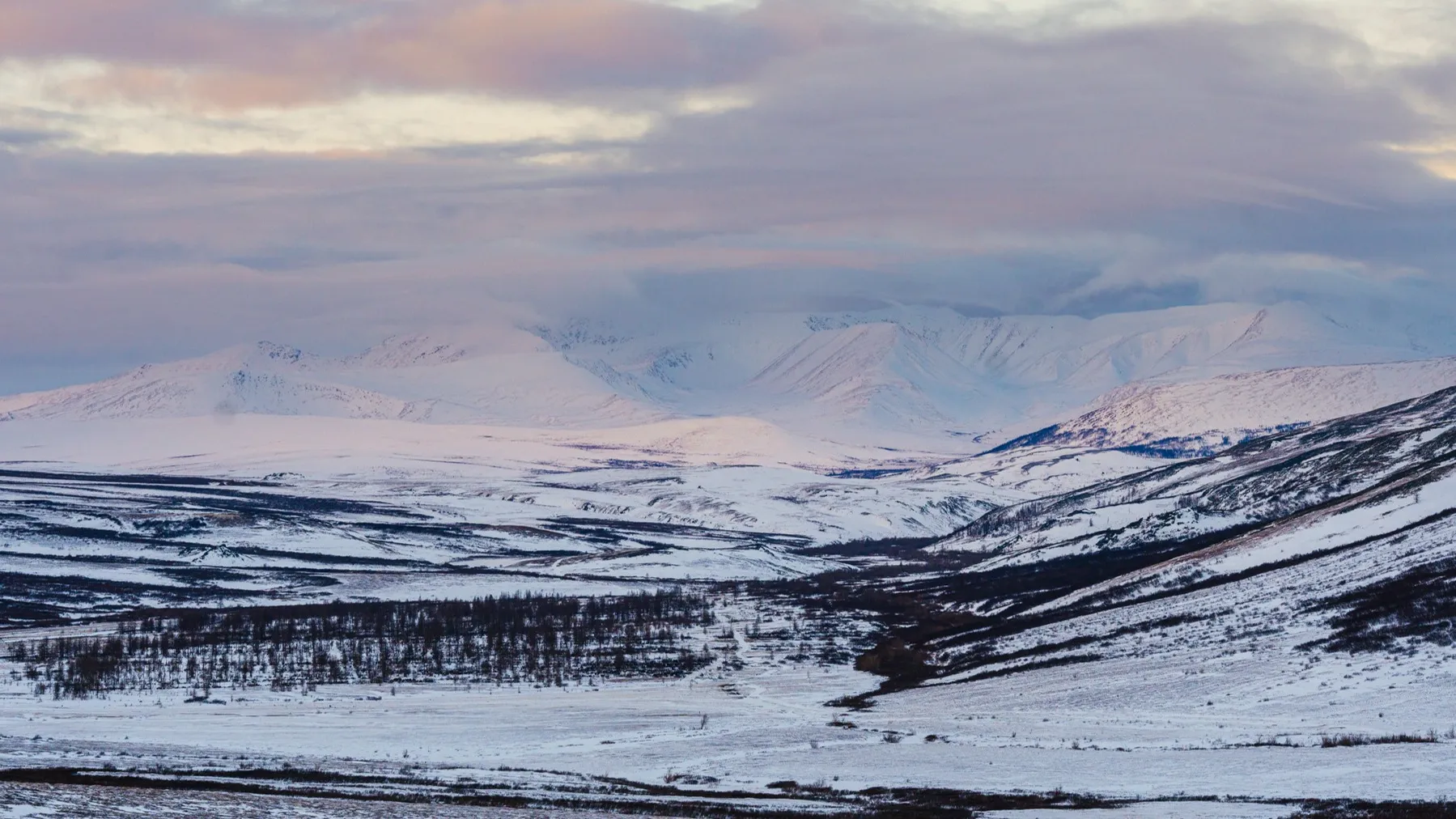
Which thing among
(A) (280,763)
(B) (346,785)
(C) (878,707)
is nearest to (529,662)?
(C) (878,707)

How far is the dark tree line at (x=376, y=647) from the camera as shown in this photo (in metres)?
106

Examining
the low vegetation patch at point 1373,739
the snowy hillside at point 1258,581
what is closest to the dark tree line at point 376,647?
the snowy hillside at point 1258,581

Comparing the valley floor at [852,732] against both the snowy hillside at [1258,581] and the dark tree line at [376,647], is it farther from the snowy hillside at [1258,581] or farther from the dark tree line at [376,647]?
the dark tree line at [376,647]

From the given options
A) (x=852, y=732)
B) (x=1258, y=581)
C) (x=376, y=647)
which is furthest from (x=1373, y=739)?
(x=376, y=647)

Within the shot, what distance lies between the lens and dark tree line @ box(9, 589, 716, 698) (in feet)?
349

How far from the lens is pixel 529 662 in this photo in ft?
375

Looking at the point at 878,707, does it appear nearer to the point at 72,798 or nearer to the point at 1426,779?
the point at 1426,779

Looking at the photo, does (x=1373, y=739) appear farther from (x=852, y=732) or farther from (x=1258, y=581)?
(x=1258, y=581)

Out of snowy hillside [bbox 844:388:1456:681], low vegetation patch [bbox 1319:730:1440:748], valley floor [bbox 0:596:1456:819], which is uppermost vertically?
snowy hillside [bbox 844:388:1456:681]

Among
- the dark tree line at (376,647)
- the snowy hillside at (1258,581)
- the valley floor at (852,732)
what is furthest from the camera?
the dark tree line at (376,647)

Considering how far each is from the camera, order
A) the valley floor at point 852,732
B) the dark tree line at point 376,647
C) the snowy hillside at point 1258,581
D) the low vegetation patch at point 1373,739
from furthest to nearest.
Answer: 1. the dark tree line at point 376,647
2. the snowy hillside at point 1258,581
3. the low vegetation patch at point 1373,739
4. the valley floor at point 852,732

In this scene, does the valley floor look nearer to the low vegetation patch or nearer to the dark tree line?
the low vegetation patch

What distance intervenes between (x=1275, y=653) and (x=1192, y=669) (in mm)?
4499

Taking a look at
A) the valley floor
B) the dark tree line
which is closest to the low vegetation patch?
the valley floor
